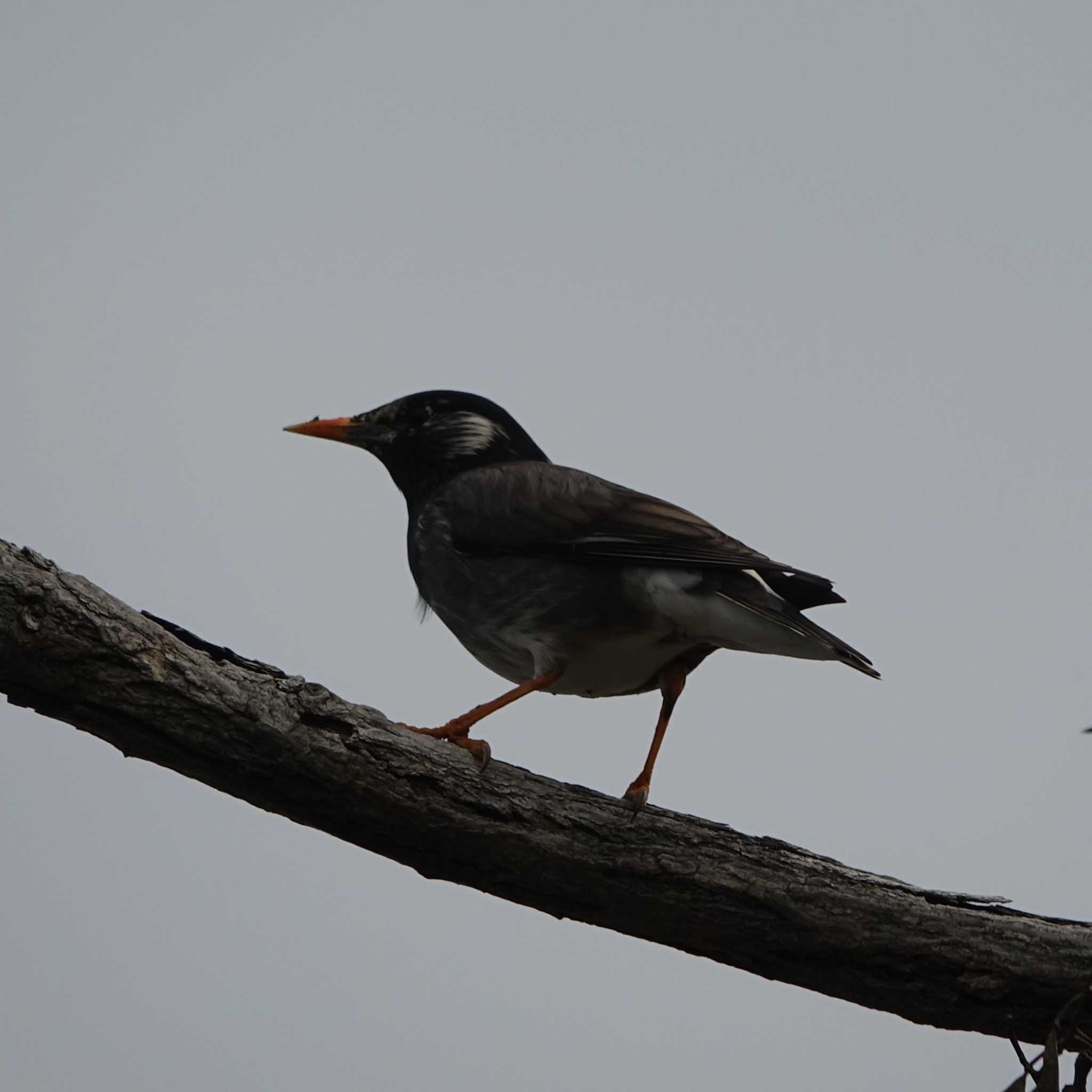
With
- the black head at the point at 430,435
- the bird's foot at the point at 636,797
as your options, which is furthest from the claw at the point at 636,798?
the black head at the point at 430,435

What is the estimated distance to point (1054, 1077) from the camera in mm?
3646

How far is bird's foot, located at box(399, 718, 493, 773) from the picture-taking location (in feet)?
15.0

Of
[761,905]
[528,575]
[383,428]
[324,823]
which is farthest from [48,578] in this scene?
[383,428]

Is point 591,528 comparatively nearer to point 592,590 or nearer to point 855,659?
point 592,590

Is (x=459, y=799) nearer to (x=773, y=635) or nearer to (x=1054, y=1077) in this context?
(x=773, y=635)

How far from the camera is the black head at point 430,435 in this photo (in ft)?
21.4

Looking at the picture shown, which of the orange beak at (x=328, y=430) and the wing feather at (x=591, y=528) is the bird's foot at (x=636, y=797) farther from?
the orange beak at (x=328, y=430)

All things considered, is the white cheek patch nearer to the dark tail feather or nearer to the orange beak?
the orange beak

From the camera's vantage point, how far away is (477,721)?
5145mm

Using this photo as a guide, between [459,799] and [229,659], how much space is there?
Result: 2.90ft

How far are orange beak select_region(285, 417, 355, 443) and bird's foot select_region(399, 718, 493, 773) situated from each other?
7.03 ft

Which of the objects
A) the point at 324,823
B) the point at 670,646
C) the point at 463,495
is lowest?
the point at 324,823

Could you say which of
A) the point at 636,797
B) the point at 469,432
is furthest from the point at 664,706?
the point at 469,432

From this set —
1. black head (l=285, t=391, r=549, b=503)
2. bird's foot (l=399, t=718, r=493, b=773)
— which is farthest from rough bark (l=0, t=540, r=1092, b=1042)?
black head (l=285, t=391, r=549, b=503)
